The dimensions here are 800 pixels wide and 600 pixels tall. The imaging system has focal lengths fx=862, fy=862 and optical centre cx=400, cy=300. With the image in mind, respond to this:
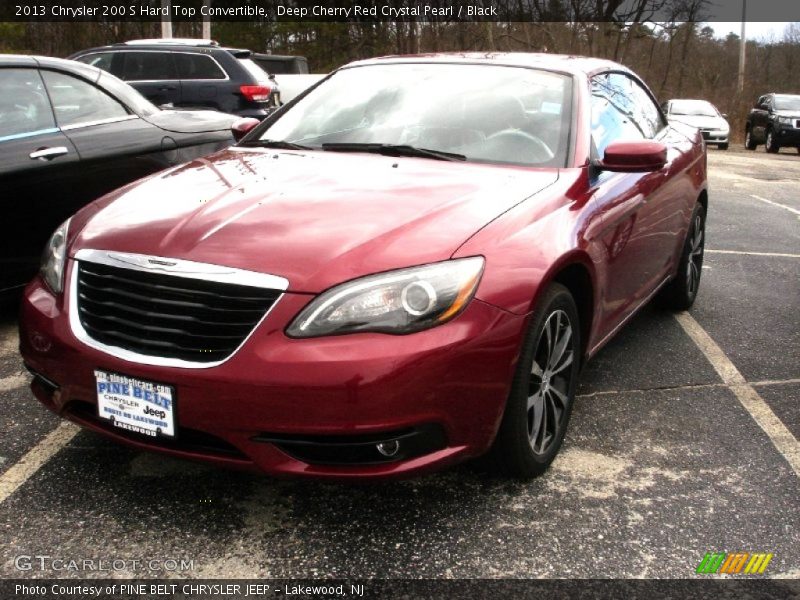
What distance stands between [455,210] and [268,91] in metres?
8.55

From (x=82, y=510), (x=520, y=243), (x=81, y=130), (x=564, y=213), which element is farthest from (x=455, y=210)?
(x=81, y=130)

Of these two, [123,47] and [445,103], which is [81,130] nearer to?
[445,103]

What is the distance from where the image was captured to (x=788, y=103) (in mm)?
23297

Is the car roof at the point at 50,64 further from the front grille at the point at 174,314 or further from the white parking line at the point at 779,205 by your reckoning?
the white parking line at the point at 779,205

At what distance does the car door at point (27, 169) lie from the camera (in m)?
4.30

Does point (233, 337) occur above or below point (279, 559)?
above

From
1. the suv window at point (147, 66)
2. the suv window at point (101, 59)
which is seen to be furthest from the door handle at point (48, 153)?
the suv window at point (101, 59)

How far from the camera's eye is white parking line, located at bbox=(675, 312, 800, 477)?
338cm

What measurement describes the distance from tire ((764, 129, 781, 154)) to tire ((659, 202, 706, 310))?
65.3 ft

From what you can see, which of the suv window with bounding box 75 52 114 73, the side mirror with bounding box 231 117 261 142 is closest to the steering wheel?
the side mirror with bounding box 231 117 261 142

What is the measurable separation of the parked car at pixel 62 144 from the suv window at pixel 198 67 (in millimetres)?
5616

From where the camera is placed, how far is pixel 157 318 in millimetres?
2490

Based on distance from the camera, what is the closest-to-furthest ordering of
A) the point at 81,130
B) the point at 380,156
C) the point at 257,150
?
the point at 380,156
the point at 257,150
the point at 81,130

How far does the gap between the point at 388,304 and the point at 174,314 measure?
0.62 metres
